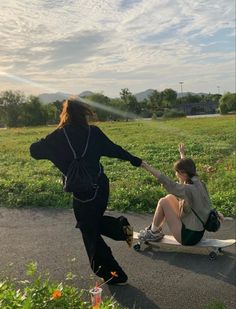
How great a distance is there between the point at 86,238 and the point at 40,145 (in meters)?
1.09

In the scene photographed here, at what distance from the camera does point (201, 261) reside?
5.58 meters

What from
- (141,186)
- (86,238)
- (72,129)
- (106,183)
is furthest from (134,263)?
(141,186)

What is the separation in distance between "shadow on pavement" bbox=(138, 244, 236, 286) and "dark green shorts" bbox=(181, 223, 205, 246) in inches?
7.6

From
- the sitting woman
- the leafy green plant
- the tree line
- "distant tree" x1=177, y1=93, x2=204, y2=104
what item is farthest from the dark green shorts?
"distant tree" x1=177, y1=93, x2=204, y2=104

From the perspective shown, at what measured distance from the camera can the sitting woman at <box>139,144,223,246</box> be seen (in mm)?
5309

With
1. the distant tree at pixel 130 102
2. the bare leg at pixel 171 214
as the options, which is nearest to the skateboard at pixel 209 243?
the bare leg at pixel 171 214

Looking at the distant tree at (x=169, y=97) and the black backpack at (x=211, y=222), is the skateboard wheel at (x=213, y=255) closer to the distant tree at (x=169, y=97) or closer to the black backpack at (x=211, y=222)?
the black backpack at (x=211, y=222)

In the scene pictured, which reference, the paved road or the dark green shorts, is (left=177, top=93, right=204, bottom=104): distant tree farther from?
the dark green shorts

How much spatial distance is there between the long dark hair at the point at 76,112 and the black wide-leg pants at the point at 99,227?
0.61 metres

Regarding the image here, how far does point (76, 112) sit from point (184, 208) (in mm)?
1875

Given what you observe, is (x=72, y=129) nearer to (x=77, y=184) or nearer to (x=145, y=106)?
(x=77, y=184)

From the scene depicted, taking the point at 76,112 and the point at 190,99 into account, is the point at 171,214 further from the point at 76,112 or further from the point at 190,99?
the point at 190,99

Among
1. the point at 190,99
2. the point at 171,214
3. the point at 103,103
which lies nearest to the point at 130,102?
the point at 103,103

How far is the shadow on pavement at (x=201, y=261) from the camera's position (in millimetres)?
5223
